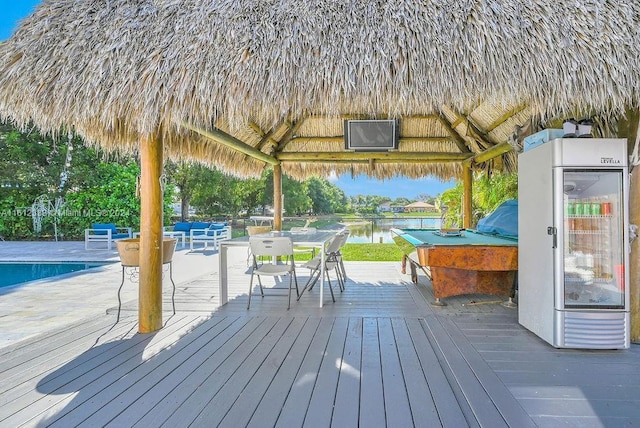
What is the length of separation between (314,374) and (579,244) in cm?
249

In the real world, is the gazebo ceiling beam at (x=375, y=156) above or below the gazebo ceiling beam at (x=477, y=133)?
below

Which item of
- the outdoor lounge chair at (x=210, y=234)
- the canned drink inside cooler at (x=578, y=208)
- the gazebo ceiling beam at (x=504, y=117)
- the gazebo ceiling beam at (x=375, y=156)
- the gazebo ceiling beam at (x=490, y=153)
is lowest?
the outdoor lounge chair at (x=210, y=234)

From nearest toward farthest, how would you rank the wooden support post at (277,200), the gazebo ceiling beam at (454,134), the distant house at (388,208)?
the gazebo ceiling beam at (454,134) → the wooden support post at (277,200) → the distant house at (388,208)

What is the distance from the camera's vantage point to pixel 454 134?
6.11 meters

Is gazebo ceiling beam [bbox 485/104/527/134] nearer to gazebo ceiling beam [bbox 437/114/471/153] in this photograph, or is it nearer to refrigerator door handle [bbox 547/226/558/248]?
gazebo ceiling beam [bbox 437/114/471/153]

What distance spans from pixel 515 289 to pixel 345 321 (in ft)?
7.06

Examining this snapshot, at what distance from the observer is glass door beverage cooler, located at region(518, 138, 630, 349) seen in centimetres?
264

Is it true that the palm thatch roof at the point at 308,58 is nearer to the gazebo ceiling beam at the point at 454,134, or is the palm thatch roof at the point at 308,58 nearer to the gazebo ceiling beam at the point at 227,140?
the gazebo ceiling beam at the point at 227,140

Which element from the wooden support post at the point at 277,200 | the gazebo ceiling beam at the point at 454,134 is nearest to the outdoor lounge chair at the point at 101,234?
the wooden support post at the point at 277,200

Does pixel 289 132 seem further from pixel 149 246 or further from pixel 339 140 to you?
pixel 149 246

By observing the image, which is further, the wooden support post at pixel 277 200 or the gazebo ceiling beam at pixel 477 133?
the wooden support post at pixel 277 200

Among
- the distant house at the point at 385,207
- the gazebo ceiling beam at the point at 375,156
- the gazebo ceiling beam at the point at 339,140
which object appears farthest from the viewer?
the distant house at the point at 385,207

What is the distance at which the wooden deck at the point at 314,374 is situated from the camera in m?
1.82

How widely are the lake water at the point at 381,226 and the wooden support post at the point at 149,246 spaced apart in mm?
9042
